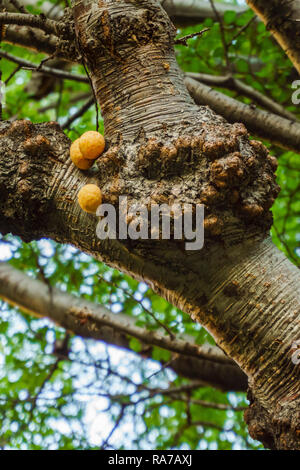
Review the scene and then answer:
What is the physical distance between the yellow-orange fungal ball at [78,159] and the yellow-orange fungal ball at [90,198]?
0.42ft

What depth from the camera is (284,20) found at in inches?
96.8

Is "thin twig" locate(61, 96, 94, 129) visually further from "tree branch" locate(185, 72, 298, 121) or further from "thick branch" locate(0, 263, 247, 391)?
"thick branch" locate(0, 263, 247, 391)

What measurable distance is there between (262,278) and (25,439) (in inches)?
108

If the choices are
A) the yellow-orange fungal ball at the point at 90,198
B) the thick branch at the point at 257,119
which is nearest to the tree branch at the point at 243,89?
the thick branch at the point at 257,119

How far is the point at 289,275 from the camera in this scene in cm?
141

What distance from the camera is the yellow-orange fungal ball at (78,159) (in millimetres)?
1540

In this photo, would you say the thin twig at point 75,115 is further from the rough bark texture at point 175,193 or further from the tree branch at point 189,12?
the rough bark texture at point 175,193

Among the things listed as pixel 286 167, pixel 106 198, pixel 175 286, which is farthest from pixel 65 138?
pixel 286 167

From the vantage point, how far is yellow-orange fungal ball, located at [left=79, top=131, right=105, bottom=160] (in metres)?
1.51

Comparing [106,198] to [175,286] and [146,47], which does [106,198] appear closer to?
[175,286]

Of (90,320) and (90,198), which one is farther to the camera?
(90,320)

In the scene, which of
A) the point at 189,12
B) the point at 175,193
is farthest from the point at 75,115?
the point at 175,193

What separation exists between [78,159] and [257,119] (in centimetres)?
152

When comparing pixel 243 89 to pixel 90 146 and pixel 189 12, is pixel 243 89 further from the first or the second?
pixel 90 146
